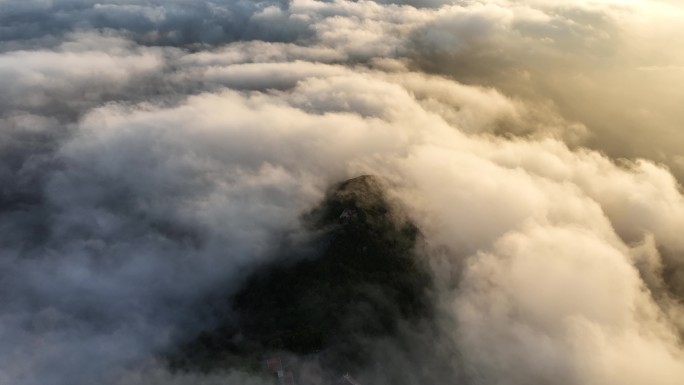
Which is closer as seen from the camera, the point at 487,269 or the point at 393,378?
the point at 393,378

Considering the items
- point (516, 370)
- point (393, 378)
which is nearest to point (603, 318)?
point (516, 370)

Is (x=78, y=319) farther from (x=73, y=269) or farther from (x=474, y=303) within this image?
(x=474, y=303)

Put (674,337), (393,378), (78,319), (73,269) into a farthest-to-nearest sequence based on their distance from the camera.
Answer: (73,269), (78,319), (674,337), (393,378)

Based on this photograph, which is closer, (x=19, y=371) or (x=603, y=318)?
(x=19, y=371)

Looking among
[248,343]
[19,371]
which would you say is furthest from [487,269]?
[19,371]

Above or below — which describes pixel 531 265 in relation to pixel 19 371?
above

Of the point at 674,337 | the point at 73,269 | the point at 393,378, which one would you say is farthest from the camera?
the point at 73,269

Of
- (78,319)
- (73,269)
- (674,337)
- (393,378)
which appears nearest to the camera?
(393,378)

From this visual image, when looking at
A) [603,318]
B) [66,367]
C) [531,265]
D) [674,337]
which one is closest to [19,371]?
[66,367]

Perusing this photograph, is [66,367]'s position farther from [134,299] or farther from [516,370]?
[516,370]

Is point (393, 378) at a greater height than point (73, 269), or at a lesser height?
greater
